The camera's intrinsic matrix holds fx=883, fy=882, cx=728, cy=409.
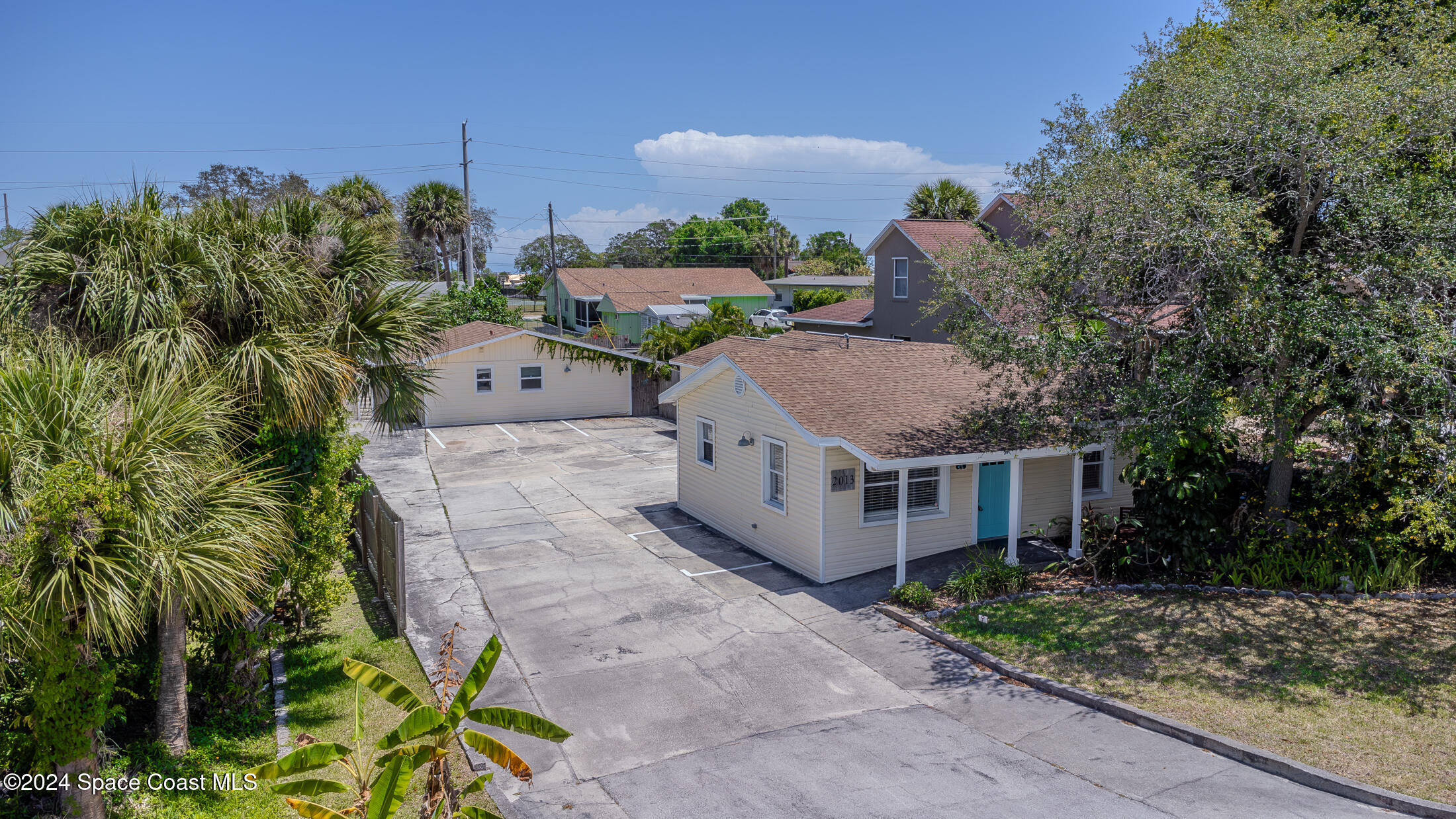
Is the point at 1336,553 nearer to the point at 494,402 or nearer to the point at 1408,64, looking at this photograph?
the point at 1408,64

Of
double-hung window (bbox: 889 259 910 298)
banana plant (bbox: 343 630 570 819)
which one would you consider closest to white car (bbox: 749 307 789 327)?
double-hung window (bbox: 889 259 910 298)

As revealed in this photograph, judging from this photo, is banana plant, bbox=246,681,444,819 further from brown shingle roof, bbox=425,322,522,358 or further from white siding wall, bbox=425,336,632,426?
white siding wall, bbox=425,336,632,426

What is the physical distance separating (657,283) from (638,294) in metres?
2.79

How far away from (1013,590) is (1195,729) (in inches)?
176

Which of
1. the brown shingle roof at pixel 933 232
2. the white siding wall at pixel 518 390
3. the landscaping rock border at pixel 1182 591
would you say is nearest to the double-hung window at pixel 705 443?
the landscaping rock border at pixel 1182 591

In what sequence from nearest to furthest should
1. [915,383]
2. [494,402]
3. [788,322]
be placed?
[915,383], [494,402], [788,322]

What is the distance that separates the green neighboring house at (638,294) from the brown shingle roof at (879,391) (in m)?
29.7

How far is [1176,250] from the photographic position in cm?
1193

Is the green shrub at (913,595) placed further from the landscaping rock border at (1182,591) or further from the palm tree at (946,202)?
the palm tree at (946,202)

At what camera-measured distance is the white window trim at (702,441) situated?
701 inches

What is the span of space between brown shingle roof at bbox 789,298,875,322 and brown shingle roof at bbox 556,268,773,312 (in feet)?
41.4

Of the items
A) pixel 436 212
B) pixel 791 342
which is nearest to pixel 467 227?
pixel 436 212

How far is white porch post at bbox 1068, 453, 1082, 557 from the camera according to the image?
1505 centimetres

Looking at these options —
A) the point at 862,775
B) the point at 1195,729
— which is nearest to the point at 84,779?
the point at 862,775
